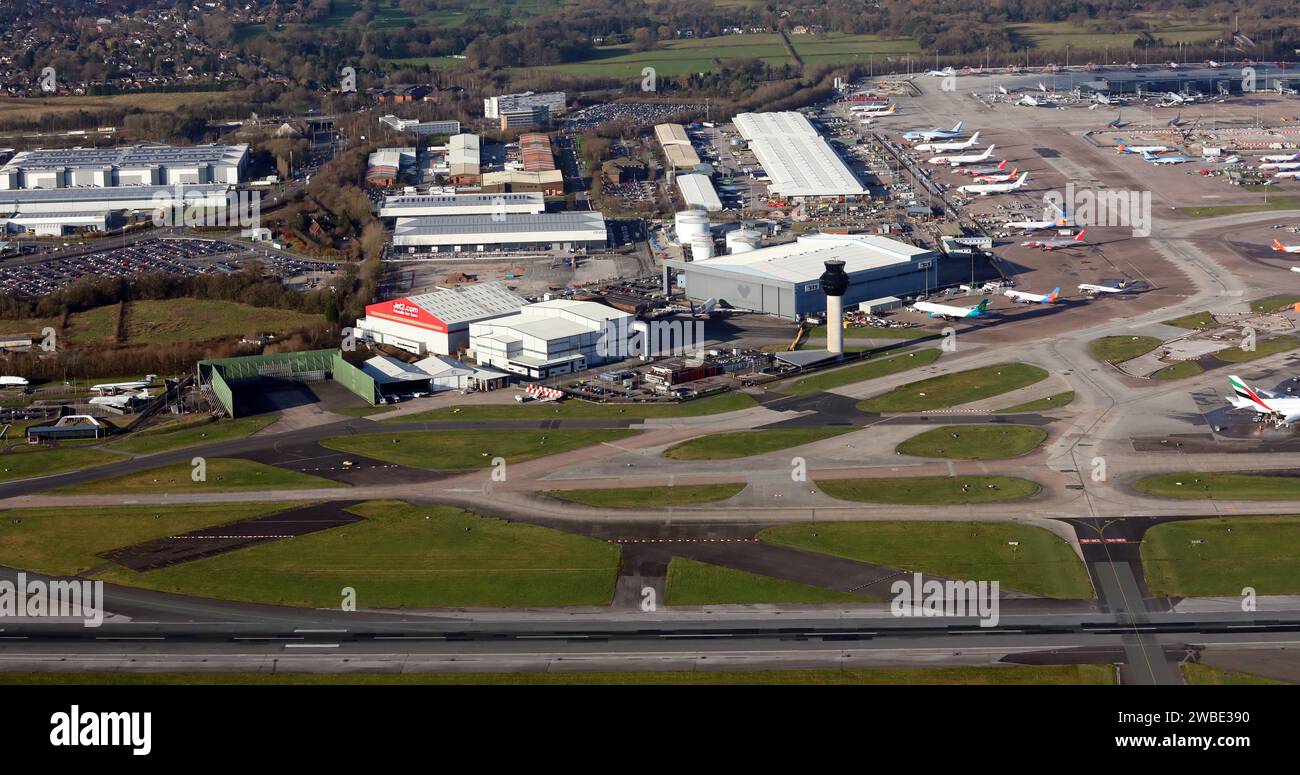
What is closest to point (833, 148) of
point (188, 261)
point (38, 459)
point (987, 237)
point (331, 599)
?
point (987, 237)

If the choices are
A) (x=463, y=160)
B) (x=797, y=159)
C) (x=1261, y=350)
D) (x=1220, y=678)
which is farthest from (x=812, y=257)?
(x=1220, y=678)

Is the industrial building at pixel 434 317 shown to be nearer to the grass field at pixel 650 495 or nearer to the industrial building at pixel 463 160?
the grass field at pixel 650 495

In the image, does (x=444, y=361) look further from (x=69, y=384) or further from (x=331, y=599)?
(x=331, y=599)

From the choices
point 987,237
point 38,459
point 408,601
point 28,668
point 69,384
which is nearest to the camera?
point 28,668

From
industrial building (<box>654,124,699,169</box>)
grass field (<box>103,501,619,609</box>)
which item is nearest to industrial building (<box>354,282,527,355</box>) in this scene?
grass field (<box>103,501,619,609</box>)

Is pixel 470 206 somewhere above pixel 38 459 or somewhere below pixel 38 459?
above

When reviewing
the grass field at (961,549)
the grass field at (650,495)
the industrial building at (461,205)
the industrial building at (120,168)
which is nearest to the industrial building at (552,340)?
the grass field at (650,495)
